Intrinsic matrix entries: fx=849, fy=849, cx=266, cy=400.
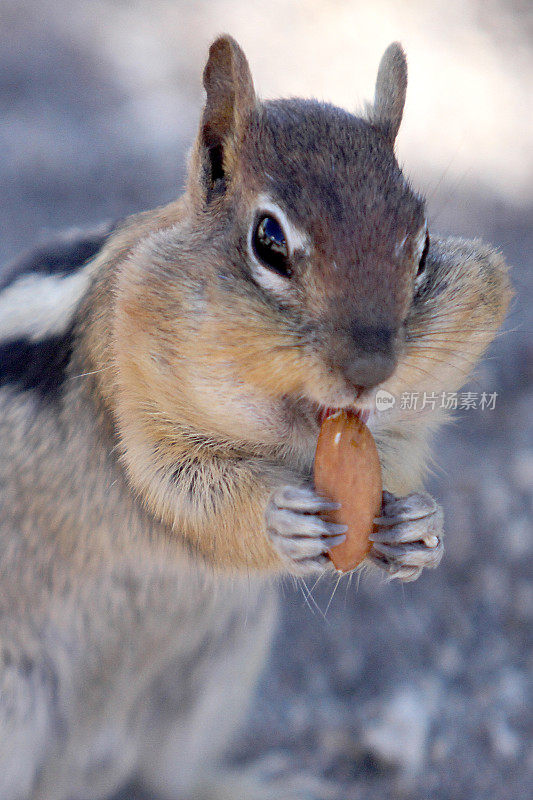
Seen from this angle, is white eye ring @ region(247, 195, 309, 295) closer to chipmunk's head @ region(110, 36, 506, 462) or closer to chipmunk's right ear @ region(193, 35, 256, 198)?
chipmunk's head @ region(110, 36, 506, 462)

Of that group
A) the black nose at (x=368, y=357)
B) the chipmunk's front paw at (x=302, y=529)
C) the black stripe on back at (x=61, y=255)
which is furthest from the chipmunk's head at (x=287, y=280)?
the black stripe on back at (x=61, y=255)

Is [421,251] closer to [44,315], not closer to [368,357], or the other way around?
[368,357]

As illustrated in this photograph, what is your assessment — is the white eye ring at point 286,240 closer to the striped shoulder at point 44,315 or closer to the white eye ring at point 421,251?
the white eye ring at point 421,251

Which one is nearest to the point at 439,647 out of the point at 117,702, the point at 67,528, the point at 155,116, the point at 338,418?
the point at 117,702

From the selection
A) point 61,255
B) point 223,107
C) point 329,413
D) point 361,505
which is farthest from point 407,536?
point 61,255

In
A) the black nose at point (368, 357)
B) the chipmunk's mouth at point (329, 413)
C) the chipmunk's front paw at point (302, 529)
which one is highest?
the black nose at point (368, 357)

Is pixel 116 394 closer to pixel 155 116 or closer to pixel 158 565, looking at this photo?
pixel 158 565

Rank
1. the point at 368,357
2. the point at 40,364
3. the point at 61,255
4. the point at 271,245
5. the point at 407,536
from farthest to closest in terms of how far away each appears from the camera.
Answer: the point at 61,255 → the point at 40,364 → the point at 407,536 → the point at 271,245 → the point at 368,357
